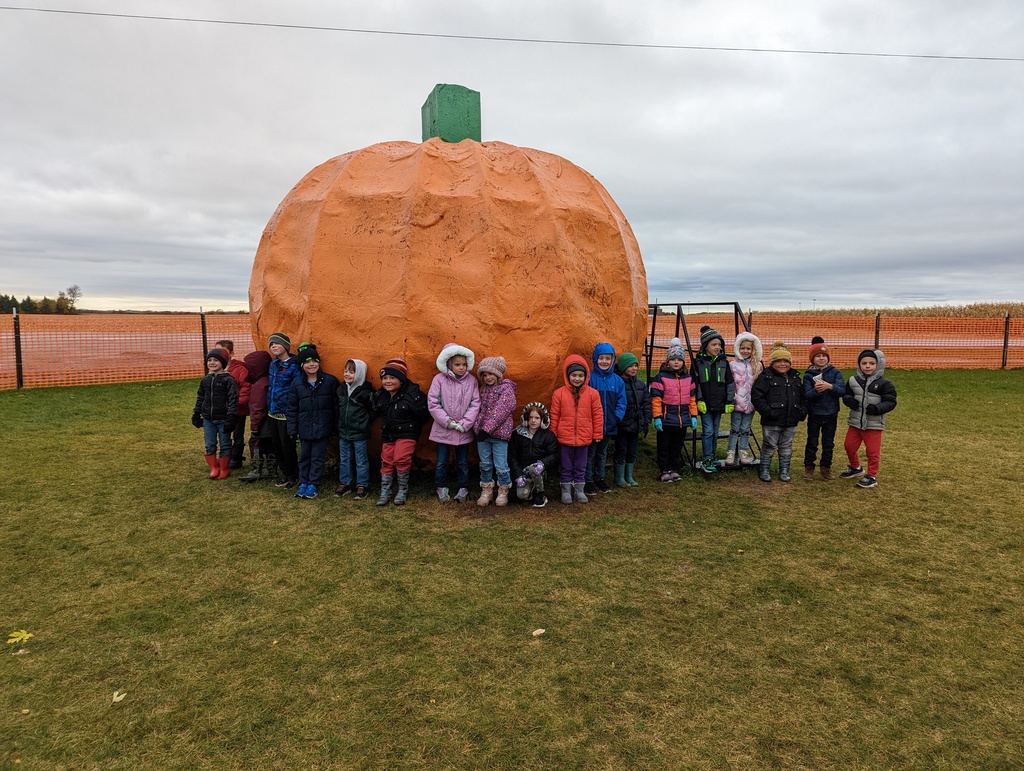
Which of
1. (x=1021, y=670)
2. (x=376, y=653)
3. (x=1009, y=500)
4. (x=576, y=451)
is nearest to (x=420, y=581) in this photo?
(x=376, y=653)

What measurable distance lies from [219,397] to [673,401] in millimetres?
5136

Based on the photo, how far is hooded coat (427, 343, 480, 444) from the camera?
5270 mm

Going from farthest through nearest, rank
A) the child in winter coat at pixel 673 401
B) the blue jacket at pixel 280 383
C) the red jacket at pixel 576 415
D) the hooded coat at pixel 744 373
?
the hooded coat at pixel 744 373, the child in winter coat at pixel 673 401, the blue jacket at pixel 280 383, the red jacket at pixel 576 415

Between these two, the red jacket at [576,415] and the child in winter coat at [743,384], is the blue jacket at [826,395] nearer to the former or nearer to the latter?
the child in winter coat at [743,384]

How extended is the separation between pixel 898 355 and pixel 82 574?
20352 millimetres

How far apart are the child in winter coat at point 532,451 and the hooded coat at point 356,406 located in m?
1.47

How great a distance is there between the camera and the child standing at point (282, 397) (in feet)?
18.6

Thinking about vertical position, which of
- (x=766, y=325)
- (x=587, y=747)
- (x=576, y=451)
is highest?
(x=766, y=325)

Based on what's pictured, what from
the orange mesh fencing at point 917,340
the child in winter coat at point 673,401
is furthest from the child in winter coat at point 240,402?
the orange mesh fencing at point 917,340

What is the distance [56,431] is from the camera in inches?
341

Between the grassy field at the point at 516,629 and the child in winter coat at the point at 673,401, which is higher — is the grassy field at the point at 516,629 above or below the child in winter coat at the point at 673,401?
below

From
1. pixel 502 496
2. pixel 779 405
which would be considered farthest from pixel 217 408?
pixel 779 405

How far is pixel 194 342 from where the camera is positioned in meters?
15.9

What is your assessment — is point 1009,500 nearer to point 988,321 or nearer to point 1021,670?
point 1021,670
